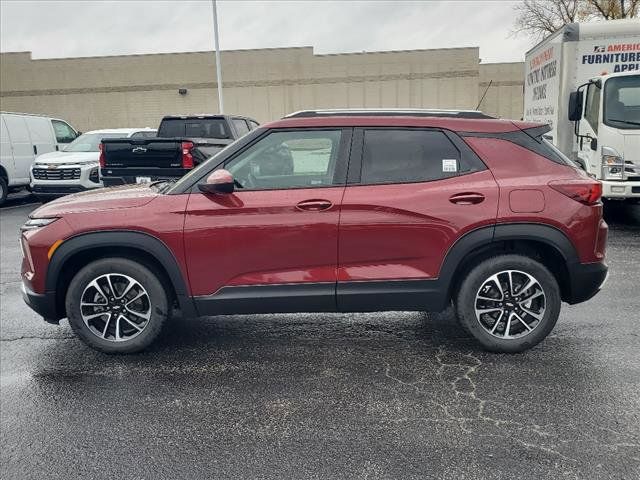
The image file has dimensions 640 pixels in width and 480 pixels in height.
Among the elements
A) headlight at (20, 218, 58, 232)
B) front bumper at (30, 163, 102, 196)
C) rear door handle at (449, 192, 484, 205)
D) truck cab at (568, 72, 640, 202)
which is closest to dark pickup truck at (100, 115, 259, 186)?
front bumper at (30, 163, 102, 196)

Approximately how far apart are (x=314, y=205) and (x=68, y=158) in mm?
11207

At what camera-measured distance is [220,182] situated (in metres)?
3.88

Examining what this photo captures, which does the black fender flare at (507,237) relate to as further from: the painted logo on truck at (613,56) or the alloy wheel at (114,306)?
the painted logo on truck at (613,56)

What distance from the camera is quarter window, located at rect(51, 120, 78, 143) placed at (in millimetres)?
16141

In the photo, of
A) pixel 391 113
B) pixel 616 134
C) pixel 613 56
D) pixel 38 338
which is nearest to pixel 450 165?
pixel 391 113

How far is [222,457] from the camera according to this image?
2996 mm

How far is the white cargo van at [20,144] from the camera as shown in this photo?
45.8ft

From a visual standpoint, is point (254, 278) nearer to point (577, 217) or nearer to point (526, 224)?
point (526, 224)

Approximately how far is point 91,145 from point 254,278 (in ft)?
38.9

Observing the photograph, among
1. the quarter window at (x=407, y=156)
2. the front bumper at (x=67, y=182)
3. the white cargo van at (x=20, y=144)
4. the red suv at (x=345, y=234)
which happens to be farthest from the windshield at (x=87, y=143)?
the quarter window at (x=407, y=156)

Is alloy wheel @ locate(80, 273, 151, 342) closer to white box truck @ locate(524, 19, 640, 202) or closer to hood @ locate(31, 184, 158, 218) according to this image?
hood @ locate(31, 184, 158, 218)

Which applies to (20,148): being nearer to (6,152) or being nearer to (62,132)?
(6,152)

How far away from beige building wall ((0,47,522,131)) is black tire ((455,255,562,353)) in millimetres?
31674

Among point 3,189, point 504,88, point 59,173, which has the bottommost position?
point 3,189
